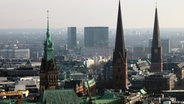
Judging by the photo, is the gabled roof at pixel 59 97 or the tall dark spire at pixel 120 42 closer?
the gabled roof at pixel 59 97

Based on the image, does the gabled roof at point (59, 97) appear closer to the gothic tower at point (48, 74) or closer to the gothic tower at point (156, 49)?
the gothic tower at point (48, 74)

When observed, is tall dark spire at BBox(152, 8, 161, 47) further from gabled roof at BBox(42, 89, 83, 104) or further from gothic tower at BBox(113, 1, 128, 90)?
gabled roof at BBox(42, 89, 83, 104)

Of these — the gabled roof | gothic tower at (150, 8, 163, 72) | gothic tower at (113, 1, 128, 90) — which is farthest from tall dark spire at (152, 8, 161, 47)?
the gabled roof

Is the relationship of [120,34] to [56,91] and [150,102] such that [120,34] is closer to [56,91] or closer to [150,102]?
[150,102]

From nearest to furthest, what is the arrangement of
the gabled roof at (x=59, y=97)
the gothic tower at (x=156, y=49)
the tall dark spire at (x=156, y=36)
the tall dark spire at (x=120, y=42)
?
the gabled roof at (x=59, y=97) → the tall dark spire at (x=120, y=42) → the gothic tower at (x=156, y=49) → the tall dark spire at (x=156, y=36)

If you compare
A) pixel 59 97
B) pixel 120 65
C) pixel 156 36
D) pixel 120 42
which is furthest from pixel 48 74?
pixel 156 36

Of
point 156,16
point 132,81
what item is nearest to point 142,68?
point 156,16

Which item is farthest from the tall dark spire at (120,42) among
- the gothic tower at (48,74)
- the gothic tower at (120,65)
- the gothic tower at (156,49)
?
the gothic tower at (156,49)

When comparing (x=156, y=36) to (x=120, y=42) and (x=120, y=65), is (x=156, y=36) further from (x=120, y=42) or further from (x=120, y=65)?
(x=120, y=65)
